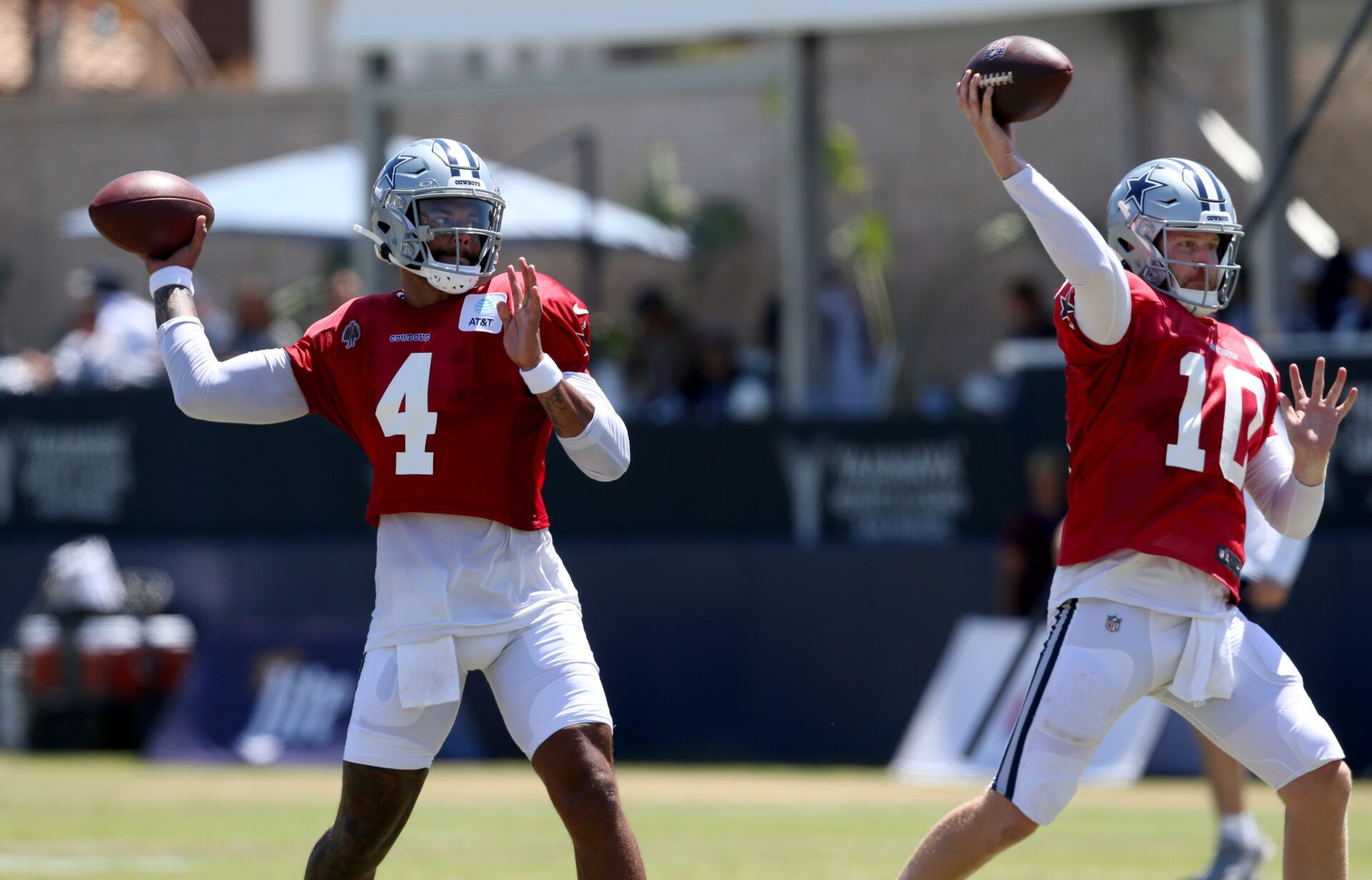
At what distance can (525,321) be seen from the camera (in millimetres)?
5688

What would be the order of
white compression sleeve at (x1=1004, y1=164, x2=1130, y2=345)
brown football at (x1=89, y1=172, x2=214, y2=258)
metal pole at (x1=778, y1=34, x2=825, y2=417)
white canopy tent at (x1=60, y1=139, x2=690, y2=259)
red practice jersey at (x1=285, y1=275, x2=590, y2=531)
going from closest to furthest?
white compression sleeve at (x1=1004, y1=164, x2=1130, y2=345)
red practice jersey at (x1=285, y1=275, x2=590, y2=531)
brown football at (x1=89, y1=172, x2=214, y2=258)
metal pole at (x1=778, y1=34, x2=825, y2=417)
white canopy tent at (x1=60, y1=139, x2=690, y2=259)

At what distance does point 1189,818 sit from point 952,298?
976 cm

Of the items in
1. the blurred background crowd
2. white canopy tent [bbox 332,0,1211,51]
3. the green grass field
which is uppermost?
white canopy tent [bbox 332,0,1211,51]

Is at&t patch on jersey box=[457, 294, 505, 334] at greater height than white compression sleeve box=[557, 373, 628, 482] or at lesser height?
greater

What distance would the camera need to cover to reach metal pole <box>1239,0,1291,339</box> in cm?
1409

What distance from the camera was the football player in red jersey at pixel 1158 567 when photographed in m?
5.80

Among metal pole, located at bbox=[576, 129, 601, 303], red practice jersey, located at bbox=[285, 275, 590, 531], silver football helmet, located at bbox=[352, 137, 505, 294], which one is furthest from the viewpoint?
metal pole, located at bbox=[576, 129, 601, 303]

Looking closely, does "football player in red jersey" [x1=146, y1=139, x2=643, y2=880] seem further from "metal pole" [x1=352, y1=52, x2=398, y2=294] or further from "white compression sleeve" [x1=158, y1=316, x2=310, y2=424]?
"metal pole" [x1=352, y1=52, x2=398, y2=294]

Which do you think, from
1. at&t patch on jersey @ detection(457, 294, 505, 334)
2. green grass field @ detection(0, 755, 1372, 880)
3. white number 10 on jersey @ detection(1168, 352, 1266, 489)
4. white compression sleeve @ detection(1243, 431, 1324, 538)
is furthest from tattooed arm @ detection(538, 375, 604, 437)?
green grass field @ detection(0, 755, 1372, 880)

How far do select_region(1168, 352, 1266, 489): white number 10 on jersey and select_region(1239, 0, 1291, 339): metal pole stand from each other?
8.30m

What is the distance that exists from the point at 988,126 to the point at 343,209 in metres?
13.2

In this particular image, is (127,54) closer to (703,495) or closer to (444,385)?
(703,495)

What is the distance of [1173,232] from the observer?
612 centimetres

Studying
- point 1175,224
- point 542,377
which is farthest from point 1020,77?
point 542,377
